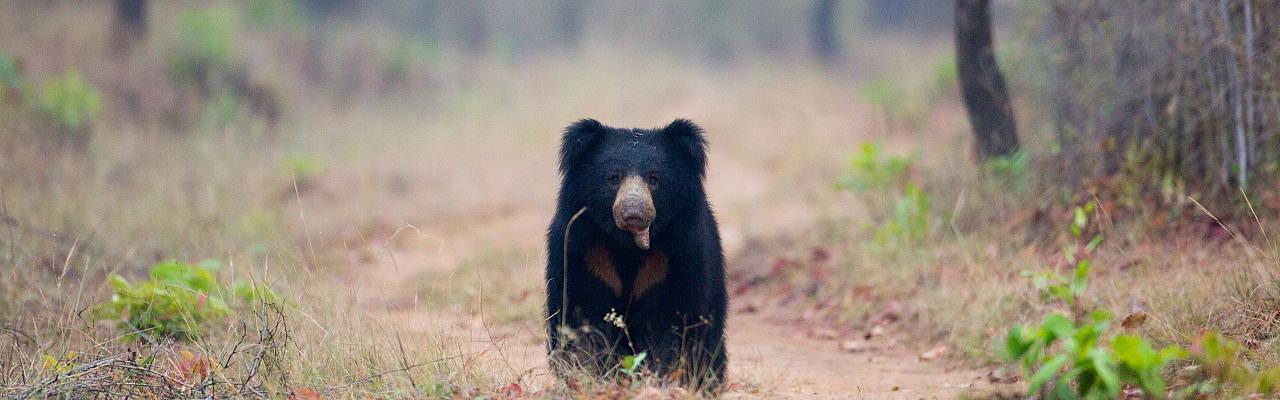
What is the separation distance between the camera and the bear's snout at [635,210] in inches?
149

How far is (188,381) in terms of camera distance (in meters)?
3.74

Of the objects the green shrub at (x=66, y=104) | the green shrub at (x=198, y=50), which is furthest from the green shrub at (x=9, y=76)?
the green shrub at (x=198, y=50)

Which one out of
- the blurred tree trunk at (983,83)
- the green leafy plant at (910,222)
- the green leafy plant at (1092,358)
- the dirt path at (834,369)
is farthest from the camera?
the blurred tree trunk at (983,83)

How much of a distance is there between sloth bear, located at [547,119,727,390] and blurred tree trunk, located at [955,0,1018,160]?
4.20m

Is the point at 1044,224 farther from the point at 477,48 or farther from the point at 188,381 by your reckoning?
the point at 477,48

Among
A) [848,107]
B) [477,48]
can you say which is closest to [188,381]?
[848,107]

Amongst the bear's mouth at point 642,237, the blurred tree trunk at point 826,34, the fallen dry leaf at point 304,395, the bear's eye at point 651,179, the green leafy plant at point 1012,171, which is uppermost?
the bear's eye at point 651,179

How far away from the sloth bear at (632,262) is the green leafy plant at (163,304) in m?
1.66

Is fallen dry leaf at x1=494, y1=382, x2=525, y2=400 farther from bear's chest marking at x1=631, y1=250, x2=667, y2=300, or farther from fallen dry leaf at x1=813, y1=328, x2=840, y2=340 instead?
fallen dry leaf at x1=813, y1=328, x2=840, y2=340

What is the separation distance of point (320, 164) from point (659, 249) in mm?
9260

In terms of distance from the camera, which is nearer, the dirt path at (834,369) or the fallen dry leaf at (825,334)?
the dirt path at (834,369)

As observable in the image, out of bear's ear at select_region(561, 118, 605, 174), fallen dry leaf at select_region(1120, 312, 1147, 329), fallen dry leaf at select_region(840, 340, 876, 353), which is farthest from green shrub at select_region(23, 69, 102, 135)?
fallen dry leaf at select_region(1120, 312, 1147, 329)

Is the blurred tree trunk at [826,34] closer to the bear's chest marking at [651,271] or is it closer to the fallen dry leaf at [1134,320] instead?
the fallen dry leaf at [1134,320]

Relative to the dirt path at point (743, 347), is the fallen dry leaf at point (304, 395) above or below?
above
